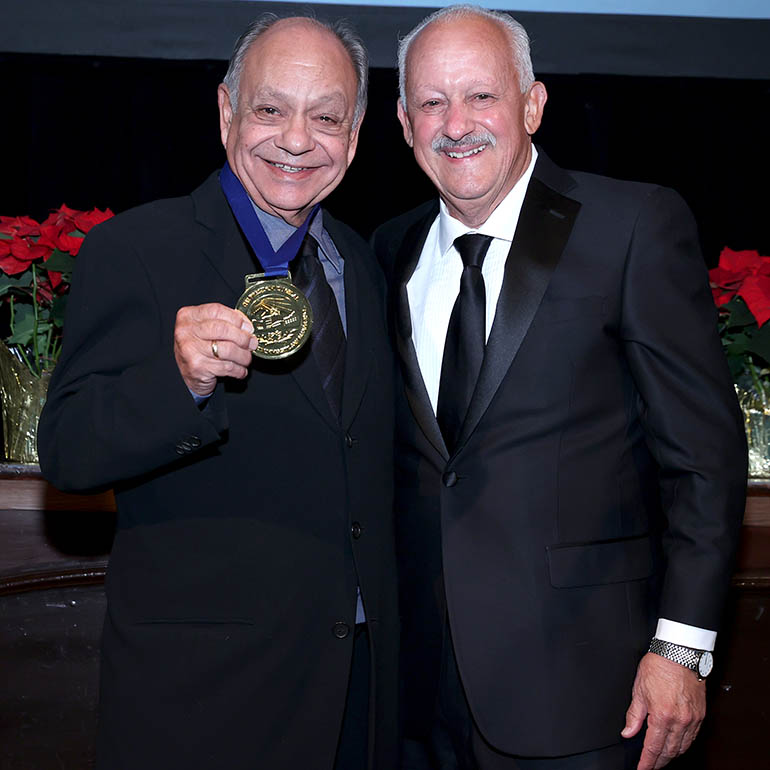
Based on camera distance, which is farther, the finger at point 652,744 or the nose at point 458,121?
the nose at point 458,121

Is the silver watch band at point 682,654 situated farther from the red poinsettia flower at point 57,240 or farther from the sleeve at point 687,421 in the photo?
the red poinsettia flower at point 57,240

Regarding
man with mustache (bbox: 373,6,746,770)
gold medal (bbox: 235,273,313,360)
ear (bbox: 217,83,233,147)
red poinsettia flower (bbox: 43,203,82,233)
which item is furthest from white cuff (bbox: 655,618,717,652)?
red poinsettia flower (bbox: 43,203,82,233)

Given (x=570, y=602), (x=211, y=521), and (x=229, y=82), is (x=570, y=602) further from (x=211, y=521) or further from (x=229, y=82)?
(x=229, y=82)

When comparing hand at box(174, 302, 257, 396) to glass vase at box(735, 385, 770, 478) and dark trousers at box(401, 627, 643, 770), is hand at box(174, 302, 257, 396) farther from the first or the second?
glass vase at box(735, 385, 770, 478)

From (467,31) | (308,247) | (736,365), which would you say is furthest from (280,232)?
(736,365)

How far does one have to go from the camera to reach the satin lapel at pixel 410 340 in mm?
1774

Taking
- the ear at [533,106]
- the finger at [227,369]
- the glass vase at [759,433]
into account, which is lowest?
the glass vase at [759,433]

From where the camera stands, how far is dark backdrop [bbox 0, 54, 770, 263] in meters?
3.36

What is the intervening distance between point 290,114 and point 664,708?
1.18 metres

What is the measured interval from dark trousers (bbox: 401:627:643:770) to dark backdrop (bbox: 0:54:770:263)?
1974mm

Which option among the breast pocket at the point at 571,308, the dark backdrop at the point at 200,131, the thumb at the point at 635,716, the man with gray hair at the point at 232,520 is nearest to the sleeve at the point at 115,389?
the man with gray hair at the point at 232,520

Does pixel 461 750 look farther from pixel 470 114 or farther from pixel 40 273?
pixel 40 273

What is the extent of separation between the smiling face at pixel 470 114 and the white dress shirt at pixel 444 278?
0.03 m

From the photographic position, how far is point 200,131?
341 centimetres
